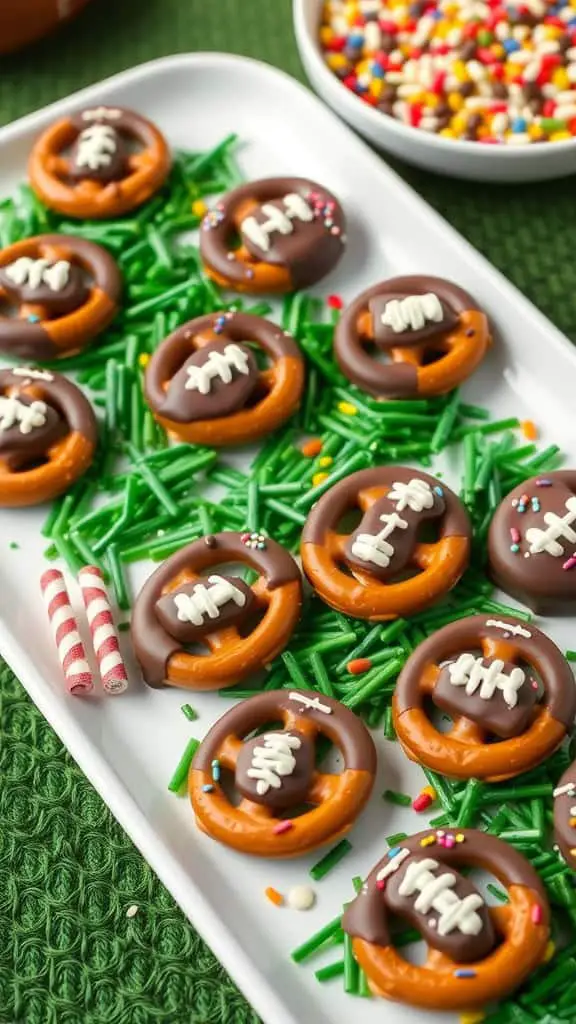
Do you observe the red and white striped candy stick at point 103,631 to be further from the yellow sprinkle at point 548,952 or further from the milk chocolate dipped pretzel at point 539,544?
the yellow sprinkle at point 548,952

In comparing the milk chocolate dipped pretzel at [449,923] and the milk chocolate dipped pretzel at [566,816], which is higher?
the milk chocolate dipped pretzel at [566,816]

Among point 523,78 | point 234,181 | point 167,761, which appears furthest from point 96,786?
point 523,78

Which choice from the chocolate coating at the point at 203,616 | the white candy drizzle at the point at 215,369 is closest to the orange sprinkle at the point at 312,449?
the white candy drizzle at the point at 215,369

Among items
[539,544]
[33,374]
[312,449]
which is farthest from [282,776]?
[33,374]

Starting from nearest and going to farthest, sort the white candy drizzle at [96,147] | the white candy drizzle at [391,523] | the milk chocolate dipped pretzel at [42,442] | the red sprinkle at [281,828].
Result: the red sprinkle at [281,828]
the white candy drizzle at [391,523]
the milk chocolate dipped pretzel at [42,442]
the white candy drizzle at [96,147]

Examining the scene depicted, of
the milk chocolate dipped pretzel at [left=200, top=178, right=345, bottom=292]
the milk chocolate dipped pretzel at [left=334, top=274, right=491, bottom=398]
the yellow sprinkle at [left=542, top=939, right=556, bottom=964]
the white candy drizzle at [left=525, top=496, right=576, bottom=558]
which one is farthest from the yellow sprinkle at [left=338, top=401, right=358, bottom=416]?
the yellow sprinkle at [left=542, top=939, right=556, bottom=964]

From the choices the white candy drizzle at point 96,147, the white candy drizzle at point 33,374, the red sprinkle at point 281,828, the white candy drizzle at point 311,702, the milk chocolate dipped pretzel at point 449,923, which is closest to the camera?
the milk chocolate dipped pretzel at point 449,923
